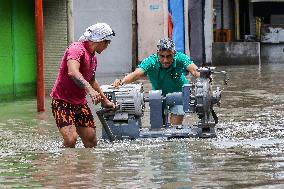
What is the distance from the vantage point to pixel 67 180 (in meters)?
8.24

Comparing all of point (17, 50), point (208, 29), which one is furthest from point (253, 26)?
point (17, 50)

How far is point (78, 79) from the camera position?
34.4 feet

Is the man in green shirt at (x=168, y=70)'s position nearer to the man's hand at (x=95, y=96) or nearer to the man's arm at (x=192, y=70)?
the man's arm at (x=192, y=70)

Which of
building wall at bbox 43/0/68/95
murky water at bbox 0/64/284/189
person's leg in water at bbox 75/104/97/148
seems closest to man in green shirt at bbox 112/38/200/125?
murky water at bbox 0/64/284/189

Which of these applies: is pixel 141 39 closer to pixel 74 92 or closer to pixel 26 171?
pixel 74 92

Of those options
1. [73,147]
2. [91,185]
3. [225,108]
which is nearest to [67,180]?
[91,185]

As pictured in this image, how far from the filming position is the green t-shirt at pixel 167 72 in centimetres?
1270

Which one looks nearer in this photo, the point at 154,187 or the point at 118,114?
the point at 154,187

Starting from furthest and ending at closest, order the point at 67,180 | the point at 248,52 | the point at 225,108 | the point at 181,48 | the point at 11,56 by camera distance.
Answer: the point at 248,52 < the point at 181,48 < the point at 11,56 < the point at 225,108 < the point at 67,180

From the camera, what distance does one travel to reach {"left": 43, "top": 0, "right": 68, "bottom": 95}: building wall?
2147 centimetres

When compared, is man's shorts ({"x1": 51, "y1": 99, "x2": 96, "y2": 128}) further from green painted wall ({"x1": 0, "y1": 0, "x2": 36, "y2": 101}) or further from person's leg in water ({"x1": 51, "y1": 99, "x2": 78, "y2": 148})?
green painted wall ({"x1": 0, "y1": 0, "x2": 36, "y2": 101})

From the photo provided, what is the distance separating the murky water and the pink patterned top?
0.61 meters

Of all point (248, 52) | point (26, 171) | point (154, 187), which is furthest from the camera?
point (248, 52)

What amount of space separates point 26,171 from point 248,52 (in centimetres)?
3403
